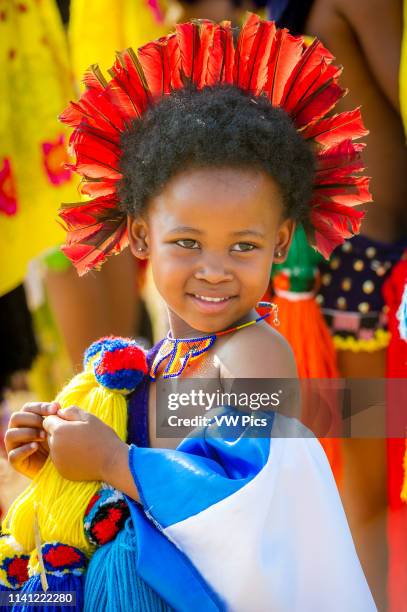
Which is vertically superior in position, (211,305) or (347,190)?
(347,190)

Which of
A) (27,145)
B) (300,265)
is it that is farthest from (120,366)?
(27,145)

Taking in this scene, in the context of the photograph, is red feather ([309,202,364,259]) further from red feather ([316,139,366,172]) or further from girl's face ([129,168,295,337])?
girl's face ([129,168,295,337])

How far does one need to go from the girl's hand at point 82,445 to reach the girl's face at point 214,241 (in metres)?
0.31

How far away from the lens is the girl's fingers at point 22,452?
79.4 inches

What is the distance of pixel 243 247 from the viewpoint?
6.62ft

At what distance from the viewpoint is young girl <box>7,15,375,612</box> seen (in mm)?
1842

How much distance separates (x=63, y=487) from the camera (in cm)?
198

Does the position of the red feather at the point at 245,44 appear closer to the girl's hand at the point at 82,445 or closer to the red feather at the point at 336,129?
the red feather at the point at 336,129

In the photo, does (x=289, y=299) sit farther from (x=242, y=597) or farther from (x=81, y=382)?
(x=242, y=597)

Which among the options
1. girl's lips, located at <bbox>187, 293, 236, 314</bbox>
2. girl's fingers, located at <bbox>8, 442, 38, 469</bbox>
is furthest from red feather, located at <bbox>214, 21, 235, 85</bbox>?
girl's fingers, located at <bbox>8, 442, 38, 469</bbox>

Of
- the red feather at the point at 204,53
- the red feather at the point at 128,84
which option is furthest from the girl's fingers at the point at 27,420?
the red feather at the point at 204,53

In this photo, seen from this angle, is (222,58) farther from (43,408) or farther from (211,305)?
(43,408)

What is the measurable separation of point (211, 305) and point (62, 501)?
50 centimetres

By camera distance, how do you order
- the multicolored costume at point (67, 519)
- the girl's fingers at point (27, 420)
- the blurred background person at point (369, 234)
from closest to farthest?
the multicolored costume at point (67, 519)
the girl's fingers at point (27, 420)
the blurred background person at point (369, 234)
